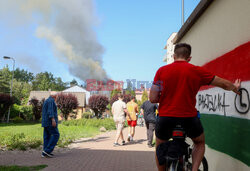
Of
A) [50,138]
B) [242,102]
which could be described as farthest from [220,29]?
[50,138]

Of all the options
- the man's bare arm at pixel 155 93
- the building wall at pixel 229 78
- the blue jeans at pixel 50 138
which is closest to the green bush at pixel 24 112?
the blue jeans at pixel 50 138

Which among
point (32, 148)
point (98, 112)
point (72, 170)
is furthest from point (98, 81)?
point (72, 170)

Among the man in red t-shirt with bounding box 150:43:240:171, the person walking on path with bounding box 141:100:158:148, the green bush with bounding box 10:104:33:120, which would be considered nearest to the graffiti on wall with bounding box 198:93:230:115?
the man in red t-shirt with bounding box 150:43:240:171

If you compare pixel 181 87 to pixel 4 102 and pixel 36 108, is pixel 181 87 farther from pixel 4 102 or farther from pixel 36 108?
pixel 36 108

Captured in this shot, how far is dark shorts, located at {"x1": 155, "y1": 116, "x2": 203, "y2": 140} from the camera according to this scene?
2.84 m

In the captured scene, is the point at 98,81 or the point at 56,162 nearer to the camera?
the point at 56,162

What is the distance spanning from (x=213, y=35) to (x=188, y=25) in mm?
1633

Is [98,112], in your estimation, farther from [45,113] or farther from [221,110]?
[221,110]

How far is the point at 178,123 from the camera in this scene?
9.30ft

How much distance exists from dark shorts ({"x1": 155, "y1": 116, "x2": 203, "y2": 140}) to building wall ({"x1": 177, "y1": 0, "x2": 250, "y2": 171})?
0.71 meters

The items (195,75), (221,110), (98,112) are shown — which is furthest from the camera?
(98,112)

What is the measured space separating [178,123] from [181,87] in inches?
15.5

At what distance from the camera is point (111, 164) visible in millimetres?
6402

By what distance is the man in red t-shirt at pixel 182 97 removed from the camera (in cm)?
285
